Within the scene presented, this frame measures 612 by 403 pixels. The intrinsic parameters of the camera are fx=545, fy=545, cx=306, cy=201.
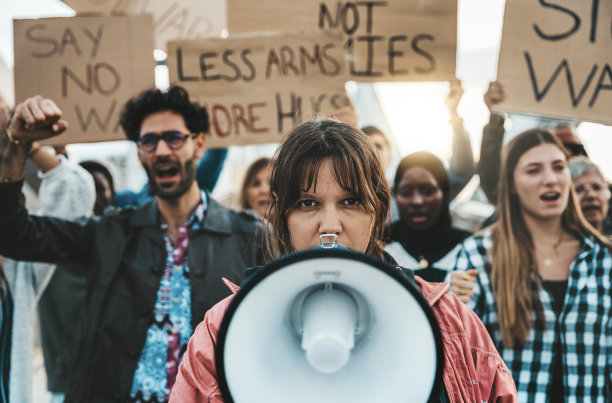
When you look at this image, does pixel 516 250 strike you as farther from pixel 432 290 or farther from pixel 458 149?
pixel 432 290

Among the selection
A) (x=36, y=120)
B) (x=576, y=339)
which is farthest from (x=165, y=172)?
(x=576, y=339)

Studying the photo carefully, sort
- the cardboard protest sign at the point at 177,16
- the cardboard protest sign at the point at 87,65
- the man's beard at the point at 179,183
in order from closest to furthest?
the man's beard at the point at 179,183, the cardboard protest sign at the point at 87,65, the cardboard protest sign at the point at 177,16

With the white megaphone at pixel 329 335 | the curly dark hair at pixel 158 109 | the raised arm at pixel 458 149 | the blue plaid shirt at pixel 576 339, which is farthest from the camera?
the raised arm at pixel 458 149

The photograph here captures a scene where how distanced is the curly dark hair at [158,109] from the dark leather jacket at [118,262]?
1.14ft

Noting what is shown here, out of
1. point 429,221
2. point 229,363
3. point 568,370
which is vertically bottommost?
point 568,370

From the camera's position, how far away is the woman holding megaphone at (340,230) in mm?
1040

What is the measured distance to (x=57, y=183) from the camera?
2252mm

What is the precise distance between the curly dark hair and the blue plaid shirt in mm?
1332

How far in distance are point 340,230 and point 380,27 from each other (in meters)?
1.74

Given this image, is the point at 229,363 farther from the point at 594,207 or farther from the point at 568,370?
the point at 594,207

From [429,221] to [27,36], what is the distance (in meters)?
2.04

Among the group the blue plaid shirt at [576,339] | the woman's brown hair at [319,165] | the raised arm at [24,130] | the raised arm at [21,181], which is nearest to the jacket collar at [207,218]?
the raised arm at [21,181]

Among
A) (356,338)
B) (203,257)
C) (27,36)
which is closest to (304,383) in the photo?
(356,338)

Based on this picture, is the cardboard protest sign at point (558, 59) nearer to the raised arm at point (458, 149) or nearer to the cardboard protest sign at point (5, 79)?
the raised arm at point (458, 149)
